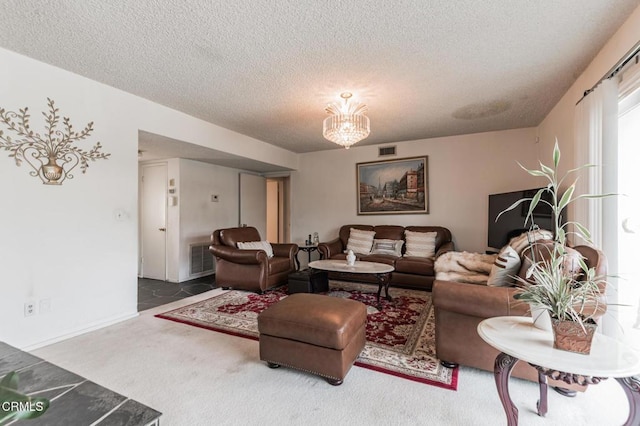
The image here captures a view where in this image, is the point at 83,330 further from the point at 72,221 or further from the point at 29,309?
the point at 72,221

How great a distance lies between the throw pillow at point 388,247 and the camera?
183 inches

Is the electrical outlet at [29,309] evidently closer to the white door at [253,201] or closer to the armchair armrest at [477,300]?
the armchair armrest at [477,300]

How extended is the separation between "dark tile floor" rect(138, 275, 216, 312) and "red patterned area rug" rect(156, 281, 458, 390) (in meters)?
0.53

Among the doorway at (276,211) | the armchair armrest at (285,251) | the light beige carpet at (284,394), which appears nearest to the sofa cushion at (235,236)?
the armchair armrest at (285,251)

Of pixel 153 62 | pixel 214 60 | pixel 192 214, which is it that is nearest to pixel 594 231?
pixel 214 60

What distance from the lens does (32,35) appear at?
210cm

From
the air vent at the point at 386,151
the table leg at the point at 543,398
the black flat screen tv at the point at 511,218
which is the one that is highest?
the air vent at the point at 386,151

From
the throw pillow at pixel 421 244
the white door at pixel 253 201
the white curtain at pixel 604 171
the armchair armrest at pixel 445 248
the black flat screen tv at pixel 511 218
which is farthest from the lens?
the white door at pixel 253 201

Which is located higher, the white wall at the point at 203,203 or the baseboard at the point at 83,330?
the white wall at the point at 203,203

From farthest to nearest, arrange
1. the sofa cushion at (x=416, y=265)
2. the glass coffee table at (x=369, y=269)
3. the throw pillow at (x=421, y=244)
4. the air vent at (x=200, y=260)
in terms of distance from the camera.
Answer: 1. the air vent at (x=200, y=260)
2. the throw pillow at (x=421, y=244)
3. the sofa cushion at (x=416, y=265)
4. the glass coffee table at (x=369, y=269)

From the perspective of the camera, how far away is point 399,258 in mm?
4348

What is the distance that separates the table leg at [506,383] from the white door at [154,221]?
4.99 metres

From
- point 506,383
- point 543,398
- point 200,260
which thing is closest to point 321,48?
point 506,383

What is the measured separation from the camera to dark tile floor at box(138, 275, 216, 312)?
371 cm
